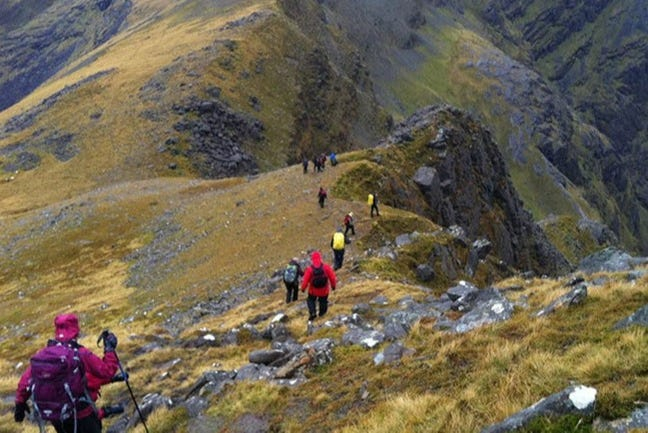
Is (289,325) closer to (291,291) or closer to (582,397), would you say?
(291,291)

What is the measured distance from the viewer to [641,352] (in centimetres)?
872

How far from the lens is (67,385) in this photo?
905cm

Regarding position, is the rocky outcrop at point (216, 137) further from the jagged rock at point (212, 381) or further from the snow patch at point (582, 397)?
the snow patch at point (582, 397)

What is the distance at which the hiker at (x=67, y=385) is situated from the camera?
29.7ft

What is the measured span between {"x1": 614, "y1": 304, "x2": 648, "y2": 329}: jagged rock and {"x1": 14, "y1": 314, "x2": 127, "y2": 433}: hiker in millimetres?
9534

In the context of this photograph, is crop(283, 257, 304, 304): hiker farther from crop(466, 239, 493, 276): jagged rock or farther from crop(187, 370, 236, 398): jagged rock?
crop(466, 239, 493, 276): jagged rock

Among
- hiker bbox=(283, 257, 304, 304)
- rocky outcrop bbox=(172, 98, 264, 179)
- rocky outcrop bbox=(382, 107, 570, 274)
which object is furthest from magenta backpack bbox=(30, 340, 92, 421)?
rocky outcrop bbox=(172, 98, 264, 179)

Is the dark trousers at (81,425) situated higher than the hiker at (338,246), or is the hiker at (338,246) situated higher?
the dark trousers at (81,425)

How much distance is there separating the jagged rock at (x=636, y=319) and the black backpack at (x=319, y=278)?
10763 millimetres

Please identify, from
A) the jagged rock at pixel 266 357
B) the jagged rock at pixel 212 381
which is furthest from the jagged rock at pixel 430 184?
the jagged rock at pixel 212 381

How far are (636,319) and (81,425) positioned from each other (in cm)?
1031

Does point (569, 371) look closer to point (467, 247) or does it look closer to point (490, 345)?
point (490, 345)

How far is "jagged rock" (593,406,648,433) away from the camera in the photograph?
711cm

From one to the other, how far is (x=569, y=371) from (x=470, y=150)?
189ft
